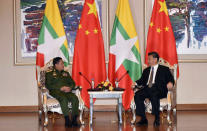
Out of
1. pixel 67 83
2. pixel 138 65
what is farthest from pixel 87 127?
pixel 138 65

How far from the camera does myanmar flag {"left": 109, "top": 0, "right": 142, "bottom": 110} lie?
299 inches

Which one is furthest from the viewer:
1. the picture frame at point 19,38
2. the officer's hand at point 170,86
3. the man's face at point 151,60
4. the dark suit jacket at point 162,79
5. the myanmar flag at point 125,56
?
the picture frame at point 19,38

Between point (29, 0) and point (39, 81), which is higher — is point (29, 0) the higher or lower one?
the higher one

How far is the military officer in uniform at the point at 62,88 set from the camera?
6.21m

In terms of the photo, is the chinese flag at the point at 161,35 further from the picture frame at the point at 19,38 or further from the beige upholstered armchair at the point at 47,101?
the beige upholstered armchair at the point at 47,101

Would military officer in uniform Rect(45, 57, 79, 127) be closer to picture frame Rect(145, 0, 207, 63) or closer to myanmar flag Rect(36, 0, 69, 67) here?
myanmar flag Rect(36, 0, 69, 67)

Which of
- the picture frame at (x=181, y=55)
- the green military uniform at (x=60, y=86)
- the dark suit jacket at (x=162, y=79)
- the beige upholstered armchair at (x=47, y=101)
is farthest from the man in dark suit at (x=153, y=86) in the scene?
the picture frame at (x=181, y=55)

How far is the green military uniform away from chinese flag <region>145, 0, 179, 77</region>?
6.48 feet

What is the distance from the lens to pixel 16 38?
8.45 m

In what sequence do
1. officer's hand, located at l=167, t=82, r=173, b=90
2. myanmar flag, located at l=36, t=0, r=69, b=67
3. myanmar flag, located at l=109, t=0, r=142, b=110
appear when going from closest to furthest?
officer's hand, located at l=167, t=82, r=173, b=90 → myanmar flag, located at l=109, t=0, r=142, b=110 → myanmar flag, located at l=36, t=0, r=69, b=67

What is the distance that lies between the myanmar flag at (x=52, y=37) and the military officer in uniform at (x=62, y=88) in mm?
968

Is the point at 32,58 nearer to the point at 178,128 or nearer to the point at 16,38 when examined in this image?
the point at 16,38

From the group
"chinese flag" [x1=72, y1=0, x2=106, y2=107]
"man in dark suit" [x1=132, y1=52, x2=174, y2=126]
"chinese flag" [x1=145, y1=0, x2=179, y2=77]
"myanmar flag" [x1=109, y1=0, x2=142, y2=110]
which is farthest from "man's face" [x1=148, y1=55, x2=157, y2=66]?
"chinese flag" [x1=72, y1=0, x2=106, y2=107]

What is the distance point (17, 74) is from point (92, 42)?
2135 mm
